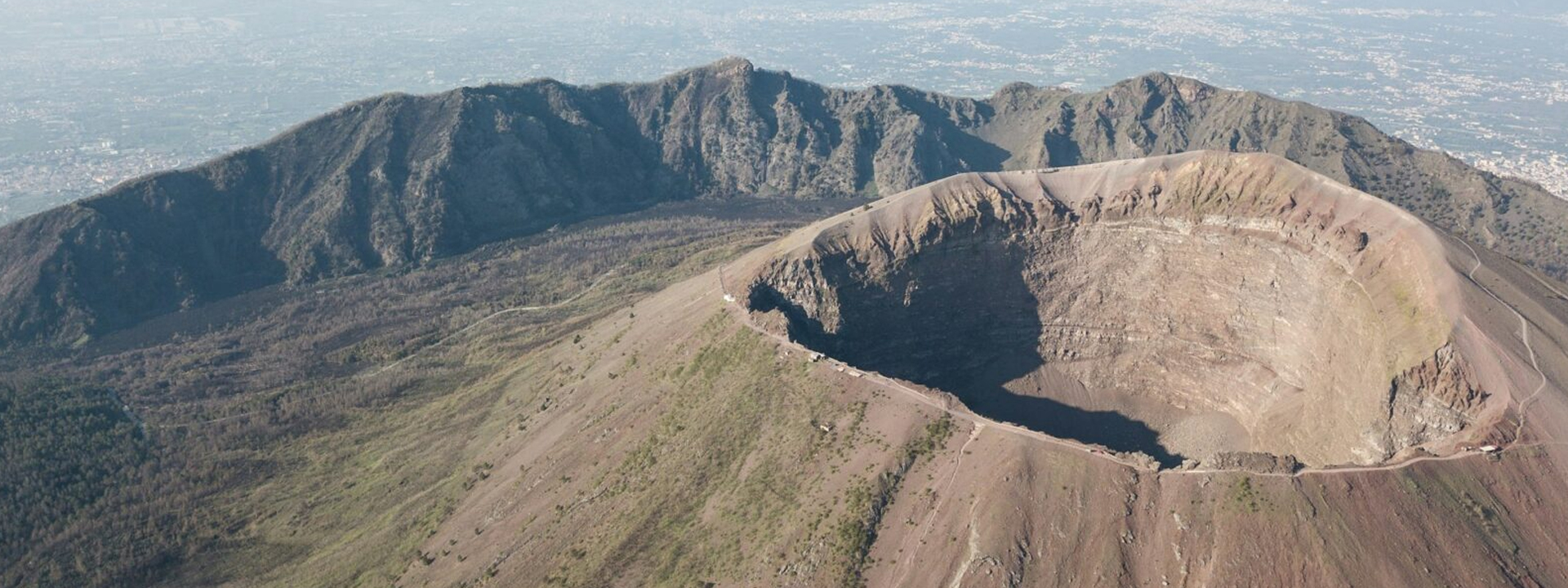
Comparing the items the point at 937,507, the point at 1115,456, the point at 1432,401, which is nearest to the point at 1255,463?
the point at 1115,456

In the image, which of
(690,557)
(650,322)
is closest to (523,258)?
(650,322)

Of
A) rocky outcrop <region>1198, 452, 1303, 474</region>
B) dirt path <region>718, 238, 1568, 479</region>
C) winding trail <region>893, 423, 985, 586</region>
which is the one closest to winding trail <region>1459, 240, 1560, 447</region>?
dirt path <region>718, 238, 1568, 479</region>

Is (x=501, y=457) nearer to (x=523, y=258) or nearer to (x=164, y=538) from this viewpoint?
(x=164, y=538)

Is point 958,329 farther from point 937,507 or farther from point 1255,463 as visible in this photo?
point 1255,463

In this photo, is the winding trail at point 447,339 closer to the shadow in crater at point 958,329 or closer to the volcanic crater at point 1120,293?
the volcanic crater at point 1120,293

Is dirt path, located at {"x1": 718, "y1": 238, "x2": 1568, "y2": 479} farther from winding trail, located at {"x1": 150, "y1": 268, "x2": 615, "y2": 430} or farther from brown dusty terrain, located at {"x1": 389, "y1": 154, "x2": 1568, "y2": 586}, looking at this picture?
winding trail, located at {"x1": 150, "y1": 268, "x2": 615, "y2": 430}
